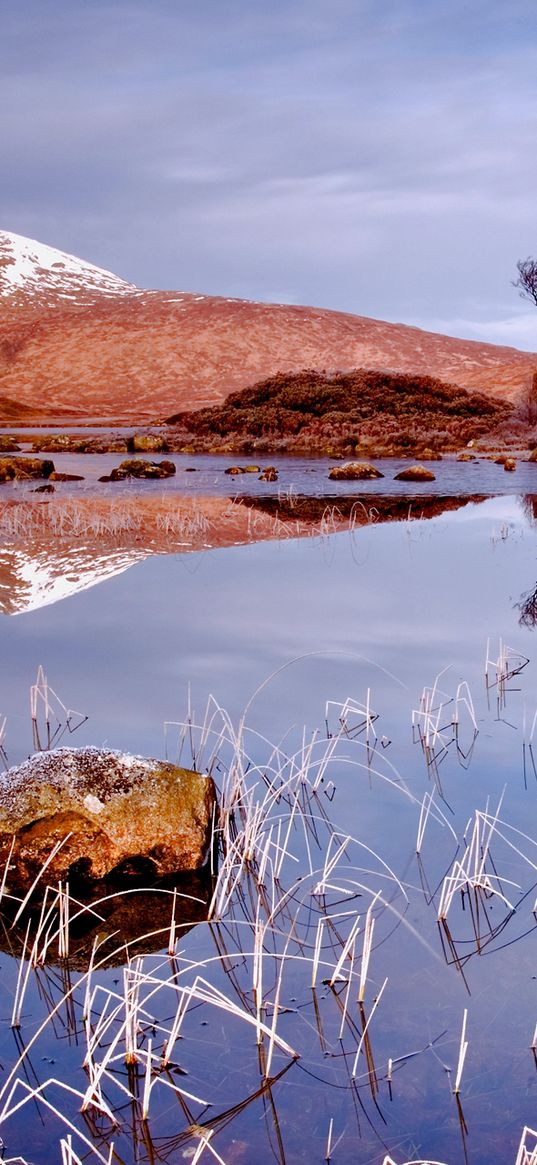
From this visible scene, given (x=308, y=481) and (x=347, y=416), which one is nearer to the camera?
(x=308, y=481)

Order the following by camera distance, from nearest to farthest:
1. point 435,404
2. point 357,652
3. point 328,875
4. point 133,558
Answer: point 328,875 → point 357,652 → point 133,558 → point 435,404

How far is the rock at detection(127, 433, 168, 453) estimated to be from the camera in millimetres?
35844

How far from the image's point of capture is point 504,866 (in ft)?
16.6

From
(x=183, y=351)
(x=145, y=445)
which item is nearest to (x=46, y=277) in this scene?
(x=183, y=351)

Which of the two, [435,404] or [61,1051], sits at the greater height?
[435,404]

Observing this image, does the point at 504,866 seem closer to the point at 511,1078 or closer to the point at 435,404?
the point at 511,1078

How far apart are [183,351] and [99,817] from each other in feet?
231

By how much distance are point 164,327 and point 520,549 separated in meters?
65.8

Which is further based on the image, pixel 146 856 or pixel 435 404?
pixel 435 404

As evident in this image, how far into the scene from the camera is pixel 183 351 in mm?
73688

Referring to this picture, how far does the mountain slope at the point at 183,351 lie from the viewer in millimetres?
67750

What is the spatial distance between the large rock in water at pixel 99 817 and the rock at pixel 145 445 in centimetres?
3095

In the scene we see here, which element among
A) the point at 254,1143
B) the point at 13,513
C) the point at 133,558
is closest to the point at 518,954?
the point at 254,1143

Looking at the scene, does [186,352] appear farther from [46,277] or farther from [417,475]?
[417,475]
